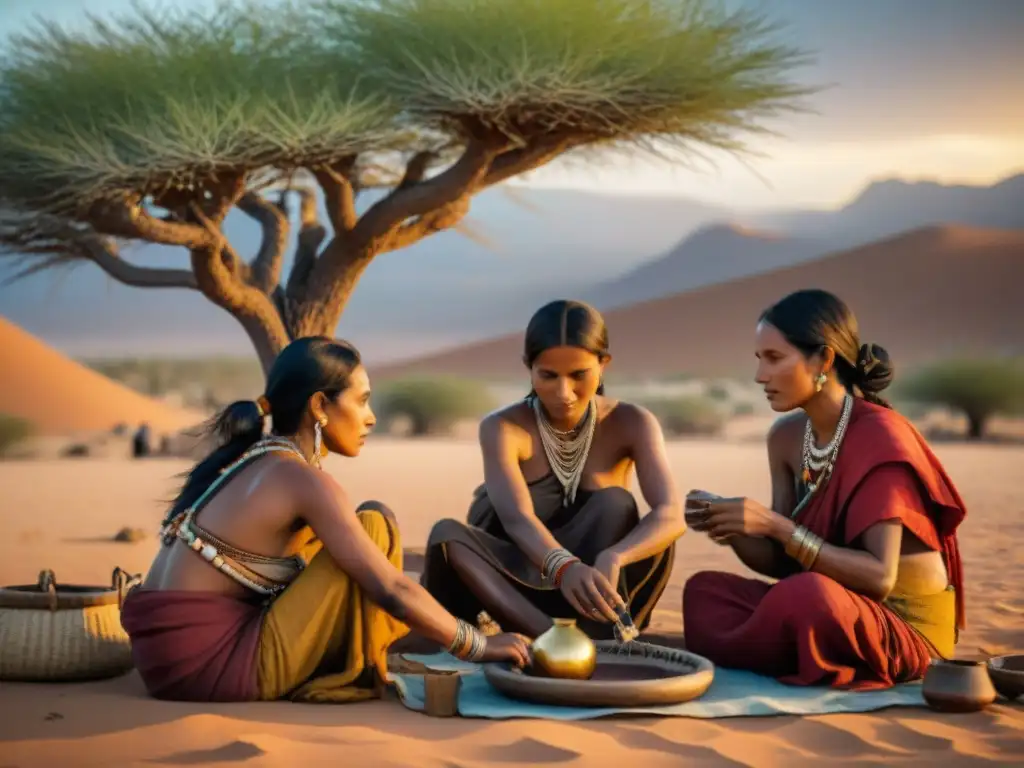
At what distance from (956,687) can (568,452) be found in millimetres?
1706

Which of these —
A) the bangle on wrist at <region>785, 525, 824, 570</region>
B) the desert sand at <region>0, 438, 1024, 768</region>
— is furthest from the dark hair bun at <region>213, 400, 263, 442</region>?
the bangle on wrist at <region>785, 525, 824, 570</region>

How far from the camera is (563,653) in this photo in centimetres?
470

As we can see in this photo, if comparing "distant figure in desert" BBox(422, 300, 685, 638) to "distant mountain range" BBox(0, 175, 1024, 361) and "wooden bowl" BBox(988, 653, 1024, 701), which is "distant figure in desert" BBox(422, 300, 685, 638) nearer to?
"wooden bowl" BBox(988, 653, 1024, 701)

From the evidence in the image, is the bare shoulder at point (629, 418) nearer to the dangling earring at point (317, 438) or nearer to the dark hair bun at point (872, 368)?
the dark hair bun at point (872, 368)

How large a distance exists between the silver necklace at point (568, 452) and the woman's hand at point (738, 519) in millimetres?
785

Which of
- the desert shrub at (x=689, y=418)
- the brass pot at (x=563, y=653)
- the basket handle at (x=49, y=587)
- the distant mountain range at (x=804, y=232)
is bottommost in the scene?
the brass pot at (x=563, y=653)

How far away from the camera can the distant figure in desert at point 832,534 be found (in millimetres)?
4965

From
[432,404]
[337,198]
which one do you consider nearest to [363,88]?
[337,198]

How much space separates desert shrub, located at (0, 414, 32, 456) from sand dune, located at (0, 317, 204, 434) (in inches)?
32.3

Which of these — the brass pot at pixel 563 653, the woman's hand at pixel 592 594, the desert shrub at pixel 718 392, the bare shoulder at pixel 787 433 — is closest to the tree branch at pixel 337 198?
the bare shoulder at pixel 787 433

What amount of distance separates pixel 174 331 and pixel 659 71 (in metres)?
A: 75.5

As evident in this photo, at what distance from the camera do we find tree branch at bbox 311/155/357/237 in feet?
34.0

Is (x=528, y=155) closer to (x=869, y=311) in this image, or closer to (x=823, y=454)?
(x=823, y=454)

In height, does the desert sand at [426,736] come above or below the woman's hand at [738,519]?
below
